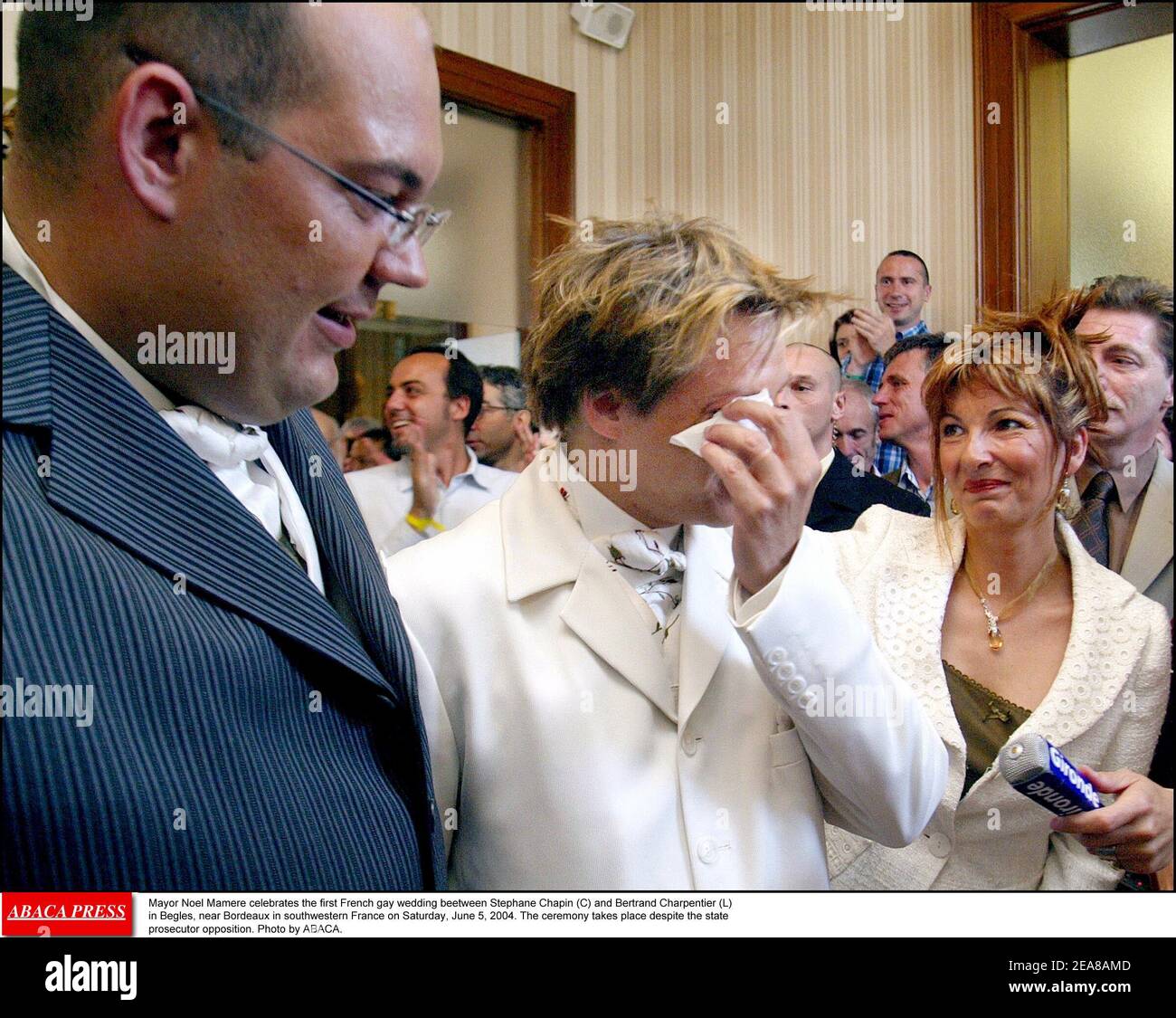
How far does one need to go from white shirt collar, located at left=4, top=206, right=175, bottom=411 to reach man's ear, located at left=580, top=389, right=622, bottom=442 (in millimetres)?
346

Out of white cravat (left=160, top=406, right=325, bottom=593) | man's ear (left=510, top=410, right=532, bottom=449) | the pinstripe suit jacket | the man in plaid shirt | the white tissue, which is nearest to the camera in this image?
the pinstripe suit jacket

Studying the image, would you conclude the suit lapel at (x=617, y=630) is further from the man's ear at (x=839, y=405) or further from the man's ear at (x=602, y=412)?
the man's ear at (x=839, y=405)

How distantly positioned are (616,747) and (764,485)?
23 cm

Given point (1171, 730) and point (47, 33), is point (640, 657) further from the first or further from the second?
point (47, 33)

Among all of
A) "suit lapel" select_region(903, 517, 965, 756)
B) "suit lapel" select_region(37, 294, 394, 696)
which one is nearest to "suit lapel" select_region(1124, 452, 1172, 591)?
"suit lapel" select_region(903, 517, 965, 756)

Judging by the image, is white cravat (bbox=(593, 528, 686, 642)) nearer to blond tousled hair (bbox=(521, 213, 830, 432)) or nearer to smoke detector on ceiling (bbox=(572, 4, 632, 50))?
blond tousled hair (bbox=(521, 213, 830, 432))

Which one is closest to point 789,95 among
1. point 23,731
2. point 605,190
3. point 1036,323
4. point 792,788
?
point 605,190

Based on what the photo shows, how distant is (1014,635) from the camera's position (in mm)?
838

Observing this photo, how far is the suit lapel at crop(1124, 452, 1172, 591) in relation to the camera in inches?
33.8

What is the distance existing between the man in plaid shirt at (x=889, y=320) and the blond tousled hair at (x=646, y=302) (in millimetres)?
68

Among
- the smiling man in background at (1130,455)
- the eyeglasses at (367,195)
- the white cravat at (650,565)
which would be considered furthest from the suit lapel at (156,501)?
the smiling man in background at (1130,455)

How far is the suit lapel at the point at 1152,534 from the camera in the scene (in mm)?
859

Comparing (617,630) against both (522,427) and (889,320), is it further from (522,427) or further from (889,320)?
→ (889,320)
